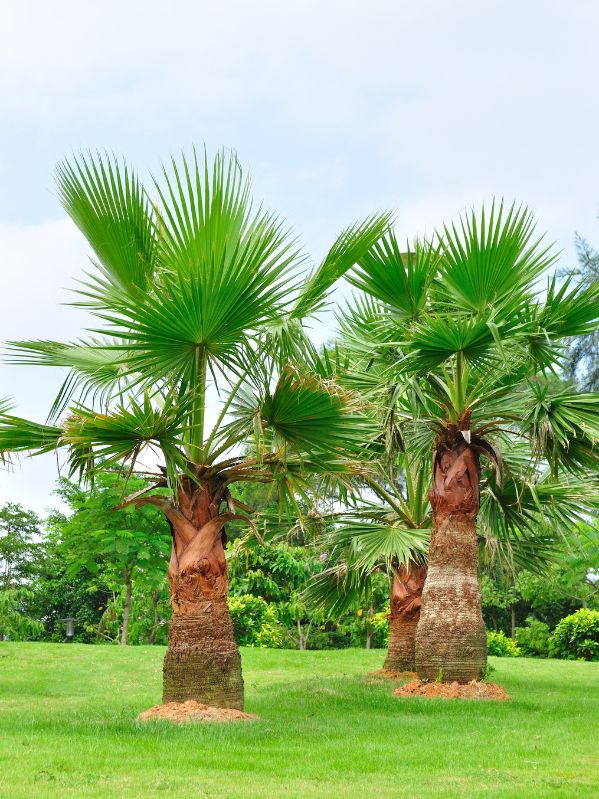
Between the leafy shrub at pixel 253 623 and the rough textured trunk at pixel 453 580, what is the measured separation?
468 inches

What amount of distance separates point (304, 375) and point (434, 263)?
10.4ft

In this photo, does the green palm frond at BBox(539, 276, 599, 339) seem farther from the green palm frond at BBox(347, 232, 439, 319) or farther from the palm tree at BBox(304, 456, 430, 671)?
the palm tree at BBox(304, 456, 430, 671)

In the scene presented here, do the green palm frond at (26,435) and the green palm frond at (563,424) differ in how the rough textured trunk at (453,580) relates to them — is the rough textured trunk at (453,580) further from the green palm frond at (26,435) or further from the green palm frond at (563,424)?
the green palm frond at (26,435)

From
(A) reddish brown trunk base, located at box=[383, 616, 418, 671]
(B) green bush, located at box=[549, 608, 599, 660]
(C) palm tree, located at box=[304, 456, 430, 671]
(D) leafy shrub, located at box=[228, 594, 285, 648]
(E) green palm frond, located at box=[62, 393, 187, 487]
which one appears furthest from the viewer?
(D) leafy shrub, located at box=[228, 594, 285, 648]

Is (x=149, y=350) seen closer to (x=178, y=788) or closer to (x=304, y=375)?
(x=304, y=375)

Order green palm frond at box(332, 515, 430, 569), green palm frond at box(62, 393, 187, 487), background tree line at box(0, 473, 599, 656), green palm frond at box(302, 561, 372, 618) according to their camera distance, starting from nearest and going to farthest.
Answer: green palm frond at box(62, 393, 187, 487) → green palm frond at box(332, 515, 430, 569) → green palm frond at box(302, 561, 372, 618) → background tree line at box(0, 473, 599, 656)

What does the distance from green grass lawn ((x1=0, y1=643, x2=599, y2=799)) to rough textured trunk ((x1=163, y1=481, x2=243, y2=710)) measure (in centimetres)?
54

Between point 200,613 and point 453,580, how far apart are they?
13.6 feet

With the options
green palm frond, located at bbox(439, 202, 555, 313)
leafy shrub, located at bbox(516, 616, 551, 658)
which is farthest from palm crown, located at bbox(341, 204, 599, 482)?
leafy shrub, located at bbox(516, 616, 551, 658)

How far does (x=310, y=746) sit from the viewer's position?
886cm

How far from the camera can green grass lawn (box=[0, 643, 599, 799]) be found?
23.2 ft

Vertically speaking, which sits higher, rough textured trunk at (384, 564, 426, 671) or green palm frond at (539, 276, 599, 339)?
green palm frond at (539, 276, 599, 339)

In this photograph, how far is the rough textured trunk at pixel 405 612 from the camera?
15203 mm

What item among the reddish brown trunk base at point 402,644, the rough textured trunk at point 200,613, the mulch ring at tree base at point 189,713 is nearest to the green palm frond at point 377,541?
the reddish brown trunk base at point 402,644
